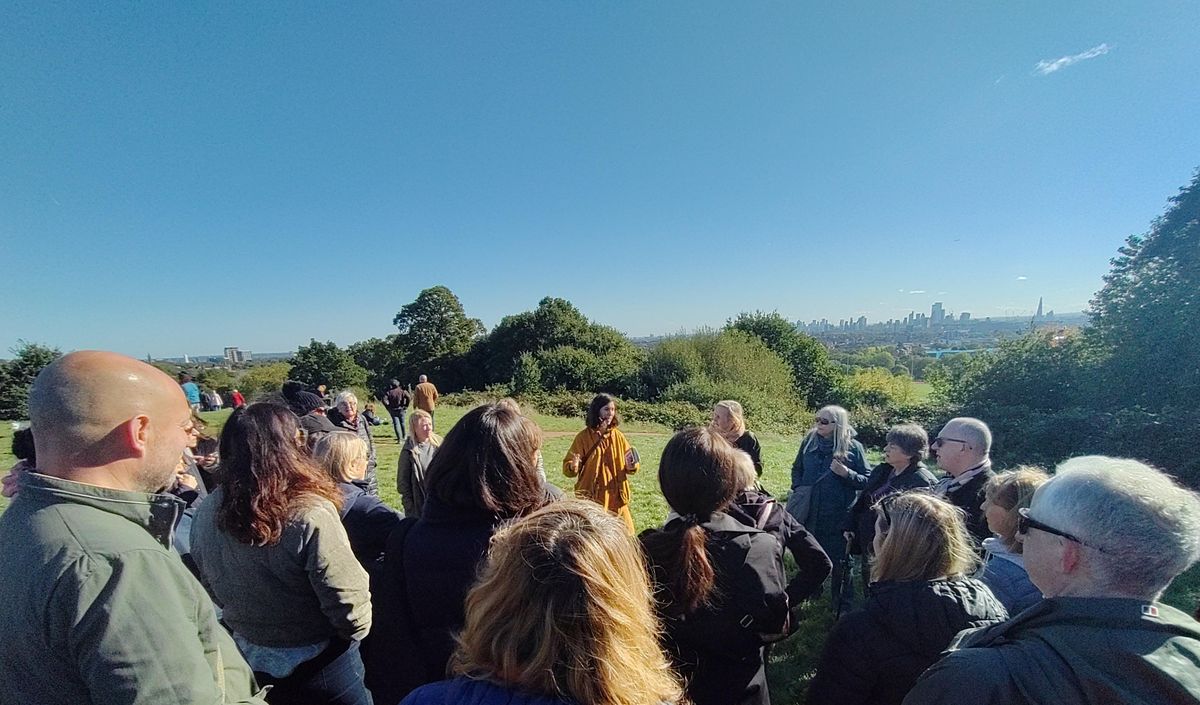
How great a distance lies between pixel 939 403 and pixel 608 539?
87.3 feet

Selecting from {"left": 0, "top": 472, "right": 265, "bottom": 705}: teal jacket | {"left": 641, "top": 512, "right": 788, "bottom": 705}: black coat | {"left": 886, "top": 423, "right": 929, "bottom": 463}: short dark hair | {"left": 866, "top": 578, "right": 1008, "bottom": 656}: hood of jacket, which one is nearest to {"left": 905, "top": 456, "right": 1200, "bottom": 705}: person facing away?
{"left": 866, "top": 578, "right": 1008, "bottom": 656}: hood of jacket

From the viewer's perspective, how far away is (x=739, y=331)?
36.5 metres

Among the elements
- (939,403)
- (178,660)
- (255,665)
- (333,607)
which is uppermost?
(178,660)

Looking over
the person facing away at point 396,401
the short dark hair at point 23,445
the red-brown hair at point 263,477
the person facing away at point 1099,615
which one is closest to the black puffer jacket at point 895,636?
the person facing away at point 1099,615

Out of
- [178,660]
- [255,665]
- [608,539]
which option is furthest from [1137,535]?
[255,665]

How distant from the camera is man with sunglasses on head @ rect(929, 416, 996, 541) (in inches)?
135

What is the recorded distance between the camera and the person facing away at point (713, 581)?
1986 millimetres

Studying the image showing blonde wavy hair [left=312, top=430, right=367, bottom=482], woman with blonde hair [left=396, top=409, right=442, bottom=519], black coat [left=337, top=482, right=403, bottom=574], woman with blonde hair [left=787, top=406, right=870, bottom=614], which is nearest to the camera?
black coat [left=337, top=482, right=403, bottom=574]

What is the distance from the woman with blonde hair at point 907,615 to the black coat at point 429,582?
1540 mm

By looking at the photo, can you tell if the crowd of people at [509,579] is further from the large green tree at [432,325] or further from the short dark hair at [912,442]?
the large green tree at [432,325]

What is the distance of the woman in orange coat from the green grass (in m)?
1.93

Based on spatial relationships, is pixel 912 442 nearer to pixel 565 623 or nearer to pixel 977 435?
pixel 977 435

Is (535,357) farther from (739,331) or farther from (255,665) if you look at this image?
(255,665)

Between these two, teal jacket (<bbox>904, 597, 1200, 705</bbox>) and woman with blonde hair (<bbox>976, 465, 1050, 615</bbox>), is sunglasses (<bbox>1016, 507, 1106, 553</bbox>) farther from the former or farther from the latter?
woman with blonde hair (<bbox>976, 465, 1050, 615</bbox>)
